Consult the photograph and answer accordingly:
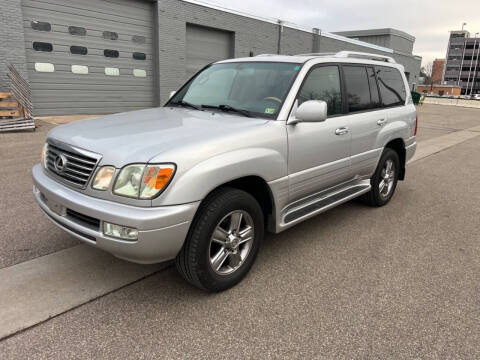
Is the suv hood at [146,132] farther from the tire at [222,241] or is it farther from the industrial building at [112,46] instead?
the industrial building at [112,46]

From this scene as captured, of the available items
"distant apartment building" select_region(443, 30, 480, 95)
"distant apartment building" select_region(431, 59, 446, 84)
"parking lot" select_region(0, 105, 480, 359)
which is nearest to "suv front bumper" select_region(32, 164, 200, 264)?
"parking lot" select_region(0, 105, 480, 359)

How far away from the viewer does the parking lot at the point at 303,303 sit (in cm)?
240

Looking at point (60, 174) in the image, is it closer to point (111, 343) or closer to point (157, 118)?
point (157, 118)

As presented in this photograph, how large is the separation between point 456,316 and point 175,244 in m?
2.05

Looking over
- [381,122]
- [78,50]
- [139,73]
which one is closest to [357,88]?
[381,122]

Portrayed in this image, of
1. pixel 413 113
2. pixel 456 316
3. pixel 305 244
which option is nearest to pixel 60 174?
pixel 305 244

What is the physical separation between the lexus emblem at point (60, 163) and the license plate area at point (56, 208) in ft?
0.80

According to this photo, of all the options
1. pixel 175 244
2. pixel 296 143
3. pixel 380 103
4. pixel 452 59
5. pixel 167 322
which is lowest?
pixel 167 322

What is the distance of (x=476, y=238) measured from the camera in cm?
424

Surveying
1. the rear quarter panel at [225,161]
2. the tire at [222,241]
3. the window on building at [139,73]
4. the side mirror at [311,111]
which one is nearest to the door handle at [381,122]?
the side mirror at [311,111]

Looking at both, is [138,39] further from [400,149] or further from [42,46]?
[400,149]

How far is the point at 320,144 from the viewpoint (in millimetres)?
3639

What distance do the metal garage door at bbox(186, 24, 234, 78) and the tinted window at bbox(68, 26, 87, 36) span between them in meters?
4.24

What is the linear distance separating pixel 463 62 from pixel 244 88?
134m
